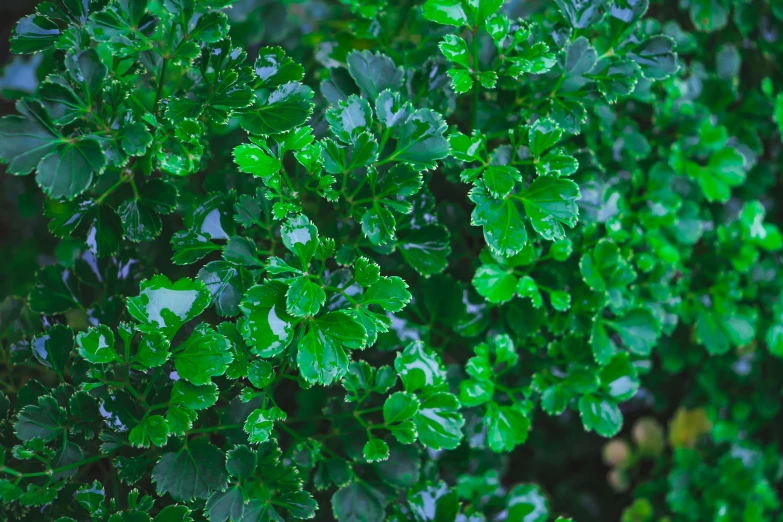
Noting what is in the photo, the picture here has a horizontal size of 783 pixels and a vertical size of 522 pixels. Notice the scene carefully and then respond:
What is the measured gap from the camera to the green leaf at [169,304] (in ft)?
2.27

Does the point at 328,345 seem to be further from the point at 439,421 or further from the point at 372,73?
the point at 372,73

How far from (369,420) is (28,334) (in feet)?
1.65

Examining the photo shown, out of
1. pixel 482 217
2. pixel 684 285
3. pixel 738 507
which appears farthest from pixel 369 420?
pixel 738 507

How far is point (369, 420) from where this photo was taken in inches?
36.0

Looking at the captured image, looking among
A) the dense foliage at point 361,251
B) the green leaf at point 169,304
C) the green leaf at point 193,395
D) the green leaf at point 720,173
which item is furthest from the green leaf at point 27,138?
the green leaf at point 720,173

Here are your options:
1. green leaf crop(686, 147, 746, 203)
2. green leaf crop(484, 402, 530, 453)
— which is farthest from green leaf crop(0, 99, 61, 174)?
green leaf crop(686, 147, 746, 203)

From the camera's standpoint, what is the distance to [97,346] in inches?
27.1

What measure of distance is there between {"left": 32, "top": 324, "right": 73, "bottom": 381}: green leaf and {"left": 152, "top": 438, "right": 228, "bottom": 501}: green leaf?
19 cm

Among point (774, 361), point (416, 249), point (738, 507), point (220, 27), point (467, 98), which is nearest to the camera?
point (220, 27)

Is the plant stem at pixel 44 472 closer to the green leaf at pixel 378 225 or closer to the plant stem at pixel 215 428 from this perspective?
the plant stem at pixel 215 428

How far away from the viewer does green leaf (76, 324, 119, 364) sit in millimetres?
680

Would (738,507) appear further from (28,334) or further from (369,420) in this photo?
(28,334)

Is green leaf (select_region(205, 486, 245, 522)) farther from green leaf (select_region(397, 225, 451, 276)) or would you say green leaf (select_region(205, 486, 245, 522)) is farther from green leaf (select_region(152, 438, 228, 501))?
green leaf (select_region(397, 225, 451, 276))

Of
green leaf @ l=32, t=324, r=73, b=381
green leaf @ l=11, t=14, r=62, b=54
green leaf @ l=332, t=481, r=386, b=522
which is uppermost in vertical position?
green leaf @ l=11, t=14, r=62, b=54
